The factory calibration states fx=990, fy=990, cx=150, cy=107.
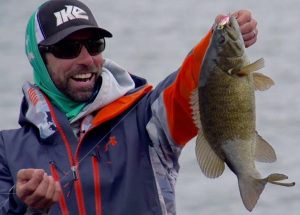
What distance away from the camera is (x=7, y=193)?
498cm

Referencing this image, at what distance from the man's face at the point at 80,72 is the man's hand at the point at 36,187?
921 mm

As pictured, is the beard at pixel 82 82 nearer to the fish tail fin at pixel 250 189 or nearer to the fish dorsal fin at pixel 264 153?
the fish dorsal fin at pixel 264 153

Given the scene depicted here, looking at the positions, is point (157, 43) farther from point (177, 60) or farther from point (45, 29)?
point (45, 29)

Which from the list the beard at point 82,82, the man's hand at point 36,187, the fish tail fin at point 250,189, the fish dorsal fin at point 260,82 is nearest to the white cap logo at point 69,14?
the beard at point 82,82

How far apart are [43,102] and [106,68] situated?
39 cm

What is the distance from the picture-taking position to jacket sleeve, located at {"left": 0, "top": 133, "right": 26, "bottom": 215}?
4.75 m

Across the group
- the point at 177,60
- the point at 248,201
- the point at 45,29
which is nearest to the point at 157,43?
the point at 177,60

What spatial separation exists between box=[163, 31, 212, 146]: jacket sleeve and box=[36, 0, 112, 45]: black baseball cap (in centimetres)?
76

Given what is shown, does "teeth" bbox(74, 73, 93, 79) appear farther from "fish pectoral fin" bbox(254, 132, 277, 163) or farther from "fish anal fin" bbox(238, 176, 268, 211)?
"fish anal fin" bbox(238, 176, 268, 211)

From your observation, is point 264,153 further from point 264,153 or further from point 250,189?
point 250,189

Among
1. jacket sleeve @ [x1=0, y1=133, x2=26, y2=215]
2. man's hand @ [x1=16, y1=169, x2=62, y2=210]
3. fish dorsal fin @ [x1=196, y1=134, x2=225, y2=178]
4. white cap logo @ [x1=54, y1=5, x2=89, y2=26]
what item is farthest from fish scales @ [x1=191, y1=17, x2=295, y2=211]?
white cap logo @ [x1=54, y1=5, x2=89, y2=26]

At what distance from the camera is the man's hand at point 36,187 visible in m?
4.29

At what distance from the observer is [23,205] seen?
185 inches

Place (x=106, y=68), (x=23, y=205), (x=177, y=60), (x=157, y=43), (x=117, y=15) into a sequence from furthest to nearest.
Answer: (x=117, y=15)
(x=157, y=43)
(x=177, y=60)
(x=106, y=68)
(x=23, y=205)
